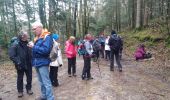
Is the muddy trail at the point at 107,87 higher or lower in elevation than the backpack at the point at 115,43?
lower

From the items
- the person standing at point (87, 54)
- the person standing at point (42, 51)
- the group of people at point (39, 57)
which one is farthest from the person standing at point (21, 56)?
the person standing at point (87, 54)

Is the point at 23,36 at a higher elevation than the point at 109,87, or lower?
higher

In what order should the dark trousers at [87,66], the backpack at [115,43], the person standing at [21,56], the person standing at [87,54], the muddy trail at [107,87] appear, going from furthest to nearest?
the backpack at [115,43]
the dark trousers at [87,66]
the person standing at [87,54]
the muddy trail at [107,87]
the person standing at [21,56]

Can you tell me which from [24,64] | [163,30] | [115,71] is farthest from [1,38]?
[24,64]

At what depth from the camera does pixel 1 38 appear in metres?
28.7

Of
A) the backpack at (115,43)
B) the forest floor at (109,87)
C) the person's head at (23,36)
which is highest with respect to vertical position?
the person's head at (23,36)

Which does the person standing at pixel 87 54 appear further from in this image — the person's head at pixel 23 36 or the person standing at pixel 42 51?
the person standing at pixel 42 51

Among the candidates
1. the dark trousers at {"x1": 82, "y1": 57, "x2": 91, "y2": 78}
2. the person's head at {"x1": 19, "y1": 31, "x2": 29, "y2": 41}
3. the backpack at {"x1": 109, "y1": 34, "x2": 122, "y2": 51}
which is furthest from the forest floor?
the person's head at {"x1": 19, "y1": 31, "x2": 29, "y2": 41}

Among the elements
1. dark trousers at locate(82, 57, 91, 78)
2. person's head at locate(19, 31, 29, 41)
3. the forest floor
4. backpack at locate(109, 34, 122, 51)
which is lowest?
the forest floor

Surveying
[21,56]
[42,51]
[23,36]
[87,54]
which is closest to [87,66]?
[87,54]

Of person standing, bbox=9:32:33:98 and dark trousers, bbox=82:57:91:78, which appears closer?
person standing, bbox=9:32:33:98

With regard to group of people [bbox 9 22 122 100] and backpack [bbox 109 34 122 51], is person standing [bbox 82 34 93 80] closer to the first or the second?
group of people [bbox 9 22 122 100]

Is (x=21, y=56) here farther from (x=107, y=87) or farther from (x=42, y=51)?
(x=107, y=87)

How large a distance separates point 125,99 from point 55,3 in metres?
26.8
